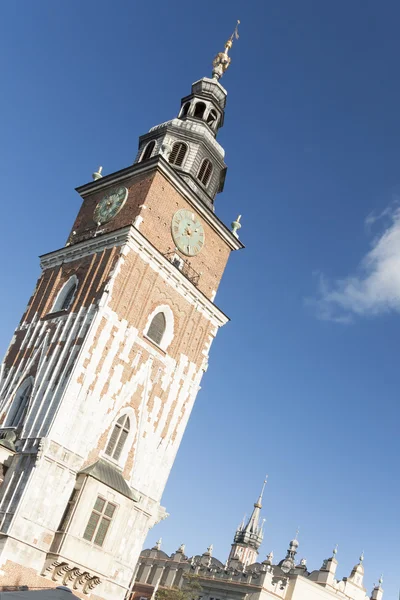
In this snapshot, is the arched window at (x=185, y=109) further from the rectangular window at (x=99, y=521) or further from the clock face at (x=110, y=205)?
the rectangular window at (x=99, y=521)

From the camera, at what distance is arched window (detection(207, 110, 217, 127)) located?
42.0 metres

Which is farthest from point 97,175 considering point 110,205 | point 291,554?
point 291,554

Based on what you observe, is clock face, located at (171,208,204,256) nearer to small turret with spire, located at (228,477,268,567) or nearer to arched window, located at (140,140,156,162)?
arched window, located at (140,140,156,162)

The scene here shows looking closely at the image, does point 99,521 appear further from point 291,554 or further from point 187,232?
point 291,554

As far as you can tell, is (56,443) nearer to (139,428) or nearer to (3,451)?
(3,451)

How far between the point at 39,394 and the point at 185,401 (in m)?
7.58

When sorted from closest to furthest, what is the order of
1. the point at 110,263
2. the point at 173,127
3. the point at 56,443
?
the point at 56,443, the point at 110,263, the point at 173,127

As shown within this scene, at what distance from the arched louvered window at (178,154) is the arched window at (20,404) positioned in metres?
13.9

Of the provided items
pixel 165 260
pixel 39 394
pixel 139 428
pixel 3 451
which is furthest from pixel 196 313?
pixel 3 451

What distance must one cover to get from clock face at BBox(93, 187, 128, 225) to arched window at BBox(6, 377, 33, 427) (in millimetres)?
9288

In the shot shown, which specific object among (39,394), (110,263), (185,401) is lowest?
(39,394)

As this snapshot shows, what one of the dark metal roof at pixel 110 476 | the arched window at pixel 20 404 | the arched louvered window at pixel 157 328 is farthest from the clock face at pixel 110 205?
the dark metal roof at pixel 110 476

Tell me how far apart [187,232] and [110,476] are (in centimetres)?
1298

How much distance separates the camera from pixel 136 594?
59812mm
